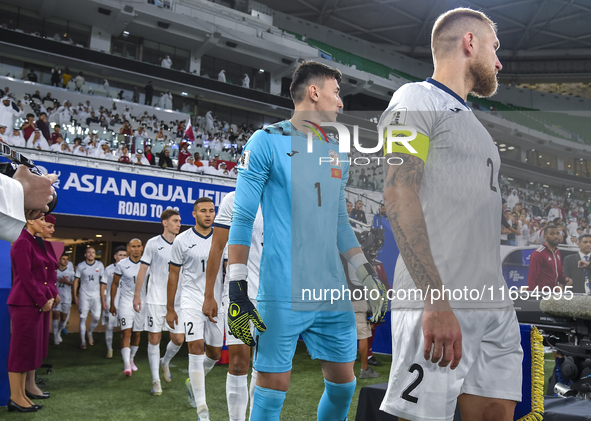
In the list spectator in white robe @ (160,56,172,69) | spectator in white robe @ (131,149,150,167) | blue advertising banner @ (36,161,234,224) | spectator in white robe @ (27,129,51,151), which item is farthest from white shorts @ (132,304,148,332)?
spectator in white robe @ (160,56,172,69)

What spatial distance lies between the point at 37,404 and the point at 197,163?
10851mm

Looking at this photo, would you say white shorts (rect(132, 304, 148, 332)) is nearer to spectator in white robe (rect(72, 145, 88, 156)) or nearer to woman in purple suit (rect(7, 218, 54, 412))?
woman in purple suit (rect(7, 218, 54, 412))

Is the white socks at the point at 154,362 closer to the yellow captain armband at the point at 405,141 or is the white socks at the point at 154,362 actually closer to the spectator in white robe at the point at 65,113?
the yellow captain armband at the point at 405,141

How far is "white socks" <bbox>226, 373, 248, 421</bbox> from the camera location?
318cm

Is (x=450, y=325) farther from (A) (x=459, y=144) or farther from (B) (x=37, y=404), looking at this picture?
(B) (x=37, y=404)

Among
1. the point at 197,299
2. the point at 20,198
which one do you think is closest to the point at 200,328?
the point at 197,299

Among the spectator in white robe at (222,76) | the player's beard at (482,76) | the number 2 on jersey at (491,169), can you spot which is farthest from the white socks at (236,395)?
the spectator in white robe at (222,76)

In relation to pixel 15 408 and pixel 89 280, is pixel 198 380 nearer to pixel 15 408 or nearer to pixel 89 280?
pixel 15 408

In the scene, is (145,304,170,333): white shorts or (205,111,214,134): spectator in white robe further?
(205,111,214,134): spectator in white robe

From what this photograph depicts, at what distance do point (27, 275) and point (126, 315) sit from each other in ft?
9.41

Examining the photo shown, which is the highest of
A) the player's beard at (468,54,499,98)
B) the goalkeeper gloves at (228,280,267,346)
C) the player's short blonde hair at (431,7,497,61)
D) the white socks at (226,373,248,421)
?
the player's short blonde hair at (431,7,497,61)

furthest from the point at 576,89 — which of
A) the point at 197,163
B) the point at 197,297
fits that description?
the point at 197,297

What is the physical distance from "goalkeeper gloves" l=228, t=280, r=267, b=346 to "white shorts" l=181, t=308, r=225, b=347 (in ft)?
7.98

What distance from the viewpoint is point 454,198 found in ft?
5.24
